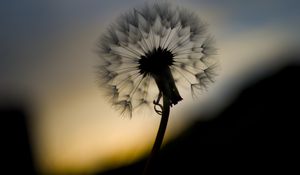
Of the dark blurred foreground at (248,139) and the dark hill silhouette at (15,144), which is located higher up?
the dark hill silhouette at (15,144)

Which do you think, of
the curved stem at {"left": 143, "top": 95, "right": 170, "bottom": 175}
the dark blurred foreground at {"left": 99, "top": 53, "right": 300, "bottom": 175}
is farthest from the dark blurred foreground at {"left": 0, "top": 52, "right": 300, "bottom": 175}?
the curved stem at {"left": 143, "top": 95, "right": 170, "bottom": 175}

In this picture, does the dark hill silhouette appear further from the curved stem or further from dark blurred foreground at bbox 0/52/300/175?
the curved stem

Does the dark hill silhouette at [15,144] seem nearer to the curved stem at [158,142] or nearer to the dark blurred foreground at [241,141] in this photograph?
the dark blurred foreground at [241,141]

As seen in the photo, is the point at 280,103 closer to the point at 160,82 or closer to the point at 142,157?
the point at 142,157

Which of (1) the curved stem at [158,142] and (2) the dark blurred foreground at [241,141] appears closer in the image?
(1) the curved stem at [158,142]

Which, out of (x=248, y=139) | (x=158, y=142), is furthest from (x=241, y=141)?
(x=158, y=142)

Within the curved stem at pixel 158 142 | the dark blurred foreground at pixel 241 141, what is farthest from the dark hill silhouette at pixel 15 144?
the curved stem at pixel 158 142

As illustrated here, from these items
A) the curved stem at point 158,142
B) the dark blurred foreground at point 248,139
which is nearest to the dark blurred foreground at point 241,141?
the dark blurred foreground at point 248,139

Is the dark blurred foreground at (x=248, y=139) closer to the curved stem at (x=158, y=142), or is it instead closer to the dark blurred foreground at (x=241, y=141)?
the dark blurred foreground at (x=241, y=141)

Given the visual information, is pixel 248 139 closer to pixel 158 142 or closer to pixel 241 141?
pixel 241 141
